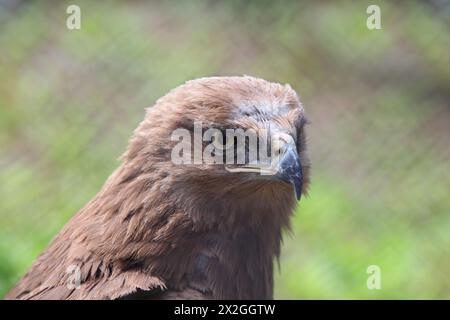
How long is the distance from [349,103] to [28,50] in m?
2.13

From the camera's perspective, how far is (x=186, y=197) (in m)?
3.03

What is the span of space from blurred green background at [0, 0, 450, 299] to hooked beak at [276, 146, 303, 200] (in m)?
1.91

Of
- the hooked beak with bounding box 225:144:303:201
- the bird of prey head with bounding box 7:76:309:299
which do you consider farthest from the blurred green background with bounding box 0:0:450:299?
the hooked beak with bounding box 225:144:303:201

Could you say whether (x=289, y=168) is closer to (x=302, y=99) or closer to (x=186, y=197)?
(x=186, y=197)

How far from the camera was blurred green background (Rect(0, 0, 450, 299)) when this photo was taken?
4996mm

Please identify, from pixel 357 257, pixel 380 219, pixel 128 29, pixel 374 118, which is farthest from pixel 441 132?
pixel 128 29

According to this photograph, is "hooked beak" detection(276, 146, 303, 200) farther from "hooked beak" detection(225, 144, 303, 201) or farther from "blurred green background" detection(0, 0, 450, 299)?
"blurred green background" detection(0, 0, 450, 299)

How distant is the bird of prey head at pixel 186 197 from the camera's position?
295 cm

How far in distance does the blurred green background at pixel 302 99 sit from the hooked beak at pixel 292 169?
1.91m

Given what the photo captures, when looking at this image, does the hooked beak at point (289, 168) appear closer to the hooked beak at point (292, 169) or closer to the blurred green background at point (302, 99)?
the hooked beak at point (292, 169)

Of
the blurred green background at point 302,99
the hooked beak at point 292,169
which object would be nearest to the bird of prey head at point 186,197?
the hooked beak at point 292,169

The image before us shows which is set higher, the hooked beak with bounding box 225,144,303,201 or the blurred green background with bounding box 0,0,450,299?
the blurred green background with bounding box 0,0,450,299

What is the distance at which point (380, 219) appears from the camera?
17.3ft
